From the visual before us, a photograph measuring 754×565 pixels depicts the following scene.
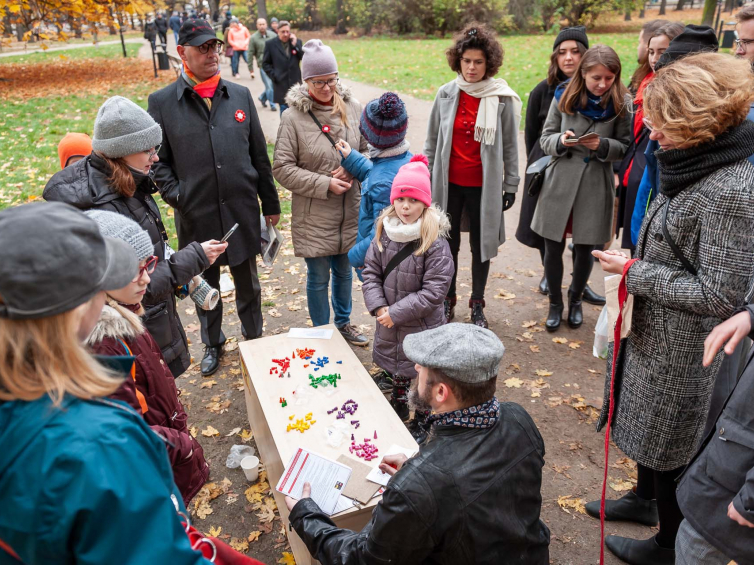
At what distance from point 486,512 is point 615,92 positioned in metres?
3.47

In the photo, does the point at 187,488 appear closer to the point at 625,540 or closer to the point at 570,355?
the point at 625,540

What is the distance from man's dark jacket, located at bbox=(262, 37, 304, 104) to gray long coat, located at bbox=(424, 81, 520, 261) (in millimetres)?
7023

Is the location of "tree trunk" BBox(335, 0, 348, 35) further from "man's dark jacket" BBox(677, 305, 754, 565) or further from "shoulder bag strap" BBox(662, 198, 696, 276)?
"man's dark jacket" BBox(677, 305, 754, 565)

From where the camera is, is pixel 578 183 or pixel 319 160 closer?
pixel 319 160

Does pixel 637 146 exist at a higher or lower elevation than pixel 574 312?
higher

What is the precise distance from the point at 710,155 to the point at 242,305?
11.1 ft

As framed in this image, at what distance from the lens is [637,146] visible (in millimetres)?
4172

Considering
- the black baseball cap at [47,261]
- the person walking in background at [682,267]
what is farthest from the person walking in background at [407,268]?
the black baseball cap at [47,261]

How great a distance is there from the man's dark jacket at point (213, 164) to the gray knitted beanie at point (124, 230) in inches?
65.6

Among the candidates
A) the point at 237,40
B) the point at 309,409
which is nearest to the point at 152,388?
the point at 309,409

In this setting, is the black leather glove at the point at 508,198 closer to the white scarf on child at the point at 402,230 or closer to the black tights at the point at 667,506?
the white scarf on child at the point at 402,230

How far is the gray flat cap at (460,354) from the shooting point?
6.33 feet

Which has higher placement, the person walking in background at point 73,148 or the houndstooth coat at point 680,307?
the person walking in background at point 73,148

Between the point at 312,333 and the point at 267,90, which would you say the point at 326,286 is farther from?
the point at 267,90
